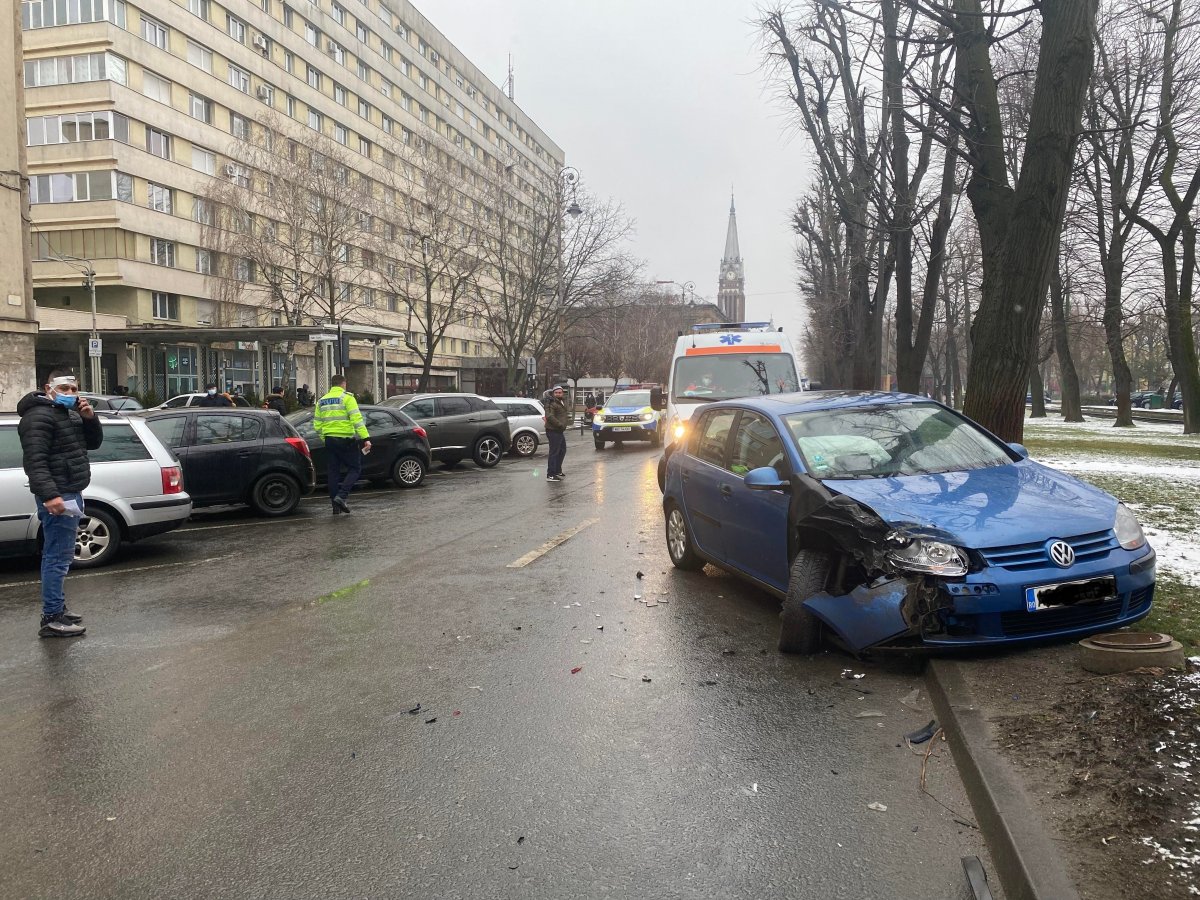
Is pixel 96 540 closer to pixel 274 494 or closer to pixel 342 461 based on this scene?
pixel 274 494

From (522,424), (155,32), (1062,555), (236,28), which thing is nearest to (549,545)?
(1062,555)

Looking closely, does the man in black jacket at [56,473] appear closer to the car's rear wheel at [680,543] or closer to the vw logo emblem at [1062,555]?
the car's rear wheel at [680,543]

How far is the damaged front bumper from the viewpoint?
Answer: 446 cm

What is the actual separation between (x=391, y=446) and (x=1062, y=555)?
40.5 ft

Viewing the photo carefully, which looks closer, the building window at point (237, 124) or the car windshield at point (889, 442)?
the car windshield at point (889, 442)

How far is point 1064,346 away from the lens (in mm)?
34875

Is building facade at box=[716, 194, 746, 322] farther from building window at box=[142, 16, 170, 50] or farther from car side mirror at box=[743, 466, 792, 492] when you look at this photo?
car side mirror at box=[743, 466, 792, 492]

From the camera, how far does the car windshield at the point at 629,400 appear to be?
84.9 ft

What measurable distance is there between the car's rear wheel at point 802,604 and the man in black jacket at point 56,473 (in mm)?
4767

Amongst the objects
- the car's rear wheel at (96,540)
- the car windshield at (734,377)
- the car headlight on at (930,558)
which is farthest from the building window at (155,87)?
the car headlight on at (930,558)

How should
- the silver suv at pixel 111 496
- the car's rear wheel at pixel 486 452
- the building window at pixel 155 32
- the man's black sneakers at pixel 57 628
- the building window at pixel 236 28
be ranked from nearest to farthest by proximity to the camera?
the man's black sneakers at pixel 57 628 < the silver suv at pixel 111 496 < the car's rear wheel at pixel 486 452 < the building window at pixel 155 32 < the building window at pixel 236 28

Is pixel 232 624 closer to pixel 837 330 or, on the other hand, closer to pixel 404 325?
pixel 837 330

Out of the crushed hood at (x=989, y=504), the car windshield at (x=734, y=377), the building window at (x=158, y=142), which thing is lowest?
the crushed hood at (x=989, y=504)

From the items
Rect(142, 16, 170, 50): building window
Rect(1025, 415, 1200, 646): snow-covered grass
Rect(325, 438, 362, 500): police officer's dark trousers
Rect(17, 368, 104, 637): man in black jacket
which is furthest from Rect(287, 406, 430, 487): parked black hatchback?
Rect(142, 16, 170, 50): building window
